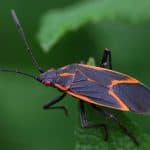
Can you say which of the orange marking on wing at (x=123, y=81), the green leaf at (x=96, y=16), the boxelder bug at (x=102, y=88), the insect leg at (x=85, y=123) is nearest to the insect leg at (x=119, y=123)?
the boxelder bug at (x=102, y=88)

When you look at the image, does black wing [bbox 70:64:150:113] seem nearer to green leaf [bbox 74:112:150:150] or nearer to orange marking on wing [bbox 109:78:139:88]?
orange marking on wing [bbox 109:78:139:88]

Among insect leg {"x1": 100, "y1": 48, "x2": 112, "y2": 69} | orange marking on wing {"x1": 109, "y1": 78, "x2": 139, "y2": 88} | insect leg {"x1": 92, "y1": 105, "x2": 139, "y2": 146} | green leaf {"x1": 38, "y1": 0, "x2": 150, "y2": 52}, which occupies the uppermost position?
green leaf {"x1": 38, "y1": 0, "x2": 150, "y2": 52}

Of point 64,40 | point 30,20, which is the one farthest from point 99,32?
point 30,20

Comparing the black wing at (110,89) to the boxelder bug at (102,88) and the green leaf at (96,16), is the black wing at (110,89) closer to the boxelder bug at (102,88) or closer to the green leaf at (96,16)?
the boxelder bug at (102,88)

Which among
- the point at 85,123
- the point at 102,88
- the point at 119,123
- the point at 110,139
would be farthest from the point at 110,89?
the point at 110,139

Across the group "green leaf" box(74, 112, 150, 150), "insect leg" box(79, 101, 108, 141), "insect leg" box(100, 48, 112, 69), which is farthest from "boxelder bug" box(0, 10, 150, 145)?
"green leaf" box(74, 112, 150, 150)

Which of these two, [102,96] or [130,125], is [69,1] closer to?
[102,96]

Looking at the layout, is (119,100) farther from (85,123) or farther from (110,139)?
(110,139)

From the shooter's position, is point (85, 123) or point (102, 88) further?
point (102, 88)
